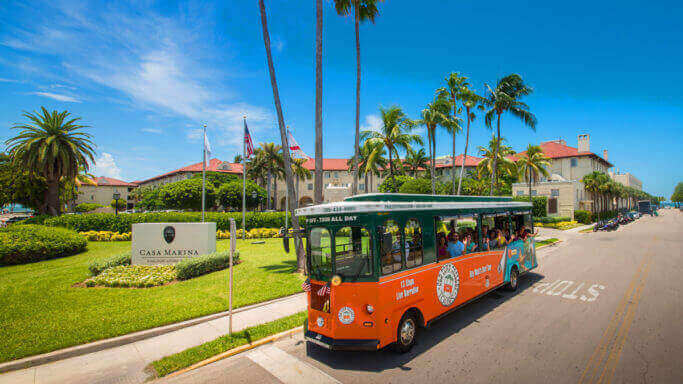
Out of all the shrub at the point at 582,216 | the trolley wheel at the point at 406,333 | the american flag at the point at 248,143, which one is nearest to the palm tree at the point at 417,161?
the shrub at the point at 582,216

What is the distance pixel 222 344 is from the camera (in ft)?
21.7

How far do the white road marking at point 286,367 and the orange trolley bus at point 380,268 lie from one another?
0.50 meters

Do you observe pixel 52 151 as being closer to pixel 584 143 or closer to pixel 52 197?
pixel 52 197

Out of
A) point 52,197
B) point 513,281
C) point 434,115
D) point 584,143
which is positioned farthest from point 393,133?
point 584,143

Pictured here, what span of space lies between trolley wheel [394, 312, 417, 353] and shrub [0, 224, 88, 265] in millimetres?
18672

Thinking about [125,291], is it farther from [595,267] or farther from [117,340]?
[595,267]

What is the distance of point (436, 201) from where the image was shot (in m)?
7.28

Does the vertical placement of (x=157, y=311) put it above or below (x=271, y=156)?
below

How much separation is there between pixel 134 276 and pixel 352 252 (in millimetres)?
10496

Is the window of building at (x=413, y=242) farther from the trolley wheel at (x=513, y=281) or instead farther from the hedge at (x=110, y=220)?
the hedge at (x=110, y=220)

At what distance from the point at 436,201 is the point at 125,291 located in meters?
10.9

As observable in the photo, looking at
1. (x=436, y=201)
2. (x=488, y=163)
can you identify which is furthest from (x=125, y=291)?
(x=488, y=163)

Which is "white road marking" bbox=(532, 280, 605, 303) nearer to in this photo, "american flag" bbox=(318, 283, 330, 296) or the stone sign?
"american flag" bbox=(318, 283, 330, 296)

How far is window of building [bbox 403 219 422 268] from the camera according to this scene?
6194 mm
